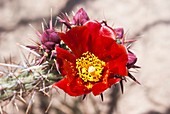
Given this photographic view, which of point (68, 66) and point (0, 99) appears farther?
point (0, 99)

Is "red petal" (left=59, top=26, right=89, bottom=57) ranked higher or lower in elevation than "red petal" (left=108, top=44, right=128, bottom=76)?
higher

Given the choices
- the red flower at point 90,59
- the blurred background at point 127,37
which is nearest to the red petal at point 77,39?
the red flower at point 90,59

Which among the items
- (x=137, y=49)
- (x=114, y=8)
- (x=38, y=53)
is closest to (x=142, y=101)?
(x=137, y=49)

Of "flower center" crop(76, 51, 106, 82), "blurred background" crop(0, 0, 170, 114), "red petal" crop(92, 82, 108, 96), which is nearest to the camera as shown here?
"red petal" crop(92, 82, 108, 96)

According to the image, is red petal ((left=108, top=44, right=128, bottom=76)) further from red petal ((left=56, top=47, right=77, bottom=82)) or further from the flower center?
red petal ((left=56, top=47, right=77, bottom=82))

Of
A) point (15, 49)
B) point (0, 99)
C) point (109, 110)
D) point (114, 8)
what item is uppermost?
point (114, 8)

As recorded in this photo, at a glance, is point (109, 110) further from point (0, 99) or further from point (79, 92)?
point (79, 92)

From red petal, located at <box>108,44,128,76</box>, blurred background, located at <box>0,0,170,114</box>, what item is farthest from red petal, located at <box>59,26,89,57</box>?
blurred background, located at <box>0,0,170,114</box>

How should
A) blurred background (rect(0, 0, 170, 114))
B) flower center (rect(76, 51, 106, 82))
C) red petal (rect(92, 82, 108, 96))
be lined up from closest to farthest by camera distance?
red petal (rect(92, 82, 108, 96)), flower center (rect(76, 51, 106, 82)), blurred background (rect(0, 0, 170, 114))
